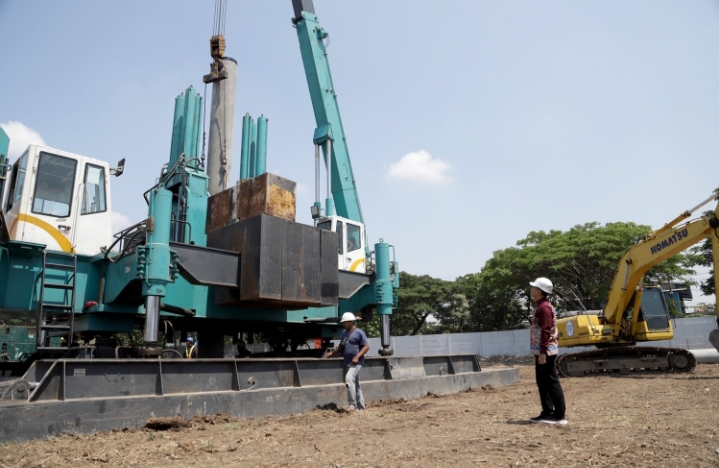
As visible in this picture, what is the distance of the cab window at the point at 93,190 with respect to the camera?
9.09 meters

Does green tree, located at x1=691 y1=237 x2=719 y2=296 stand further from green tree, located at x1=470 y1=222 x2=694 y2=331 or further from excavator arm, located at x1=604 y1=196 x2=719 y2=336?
excavator arm, located at x1=604 y1=196 x2=719 y2=336

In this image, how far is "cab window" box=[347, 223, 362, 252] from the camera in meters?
13.5

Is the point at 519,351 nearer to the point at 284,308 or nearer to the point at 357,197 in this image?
the point at 357,197

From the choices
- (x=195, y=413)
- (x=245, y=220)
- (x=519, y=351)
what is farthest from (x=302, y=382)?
(x=519, y=351)

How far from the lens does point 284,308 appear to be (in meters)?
10.8

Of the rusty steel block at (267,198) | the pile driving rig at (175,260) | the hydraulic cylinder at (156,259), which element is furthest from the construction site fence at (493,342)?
the hydraulic cylinder at (156,259)

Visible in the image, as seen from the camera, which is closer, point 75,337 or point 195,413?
point 195,413

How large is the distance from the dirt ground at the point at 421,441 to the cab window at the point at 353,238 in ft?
19.3

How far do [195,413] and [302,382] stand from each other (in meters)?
1.93

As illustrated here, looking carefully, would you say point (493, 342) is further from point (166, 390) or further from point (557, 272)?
point (166, 390)

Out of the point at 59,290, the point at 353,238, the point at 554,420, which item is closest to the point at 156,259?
the point at 59,290

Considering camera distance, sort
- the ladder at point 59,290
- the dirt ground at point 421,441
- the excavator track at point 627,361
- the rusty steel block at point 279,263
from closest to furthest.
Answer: the dirt ground at point 421,441
the ladder at point 59,290
the rusty steel block at point 279,263
the excavator track at point 627,361

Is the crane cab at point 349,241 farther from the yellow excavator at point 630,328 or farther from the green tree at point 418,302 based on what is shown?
the green tree at point 418,302

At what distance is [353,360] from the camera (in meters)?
8.20
